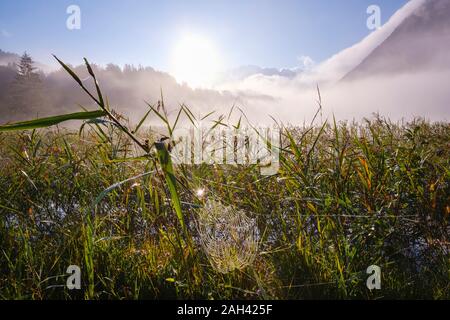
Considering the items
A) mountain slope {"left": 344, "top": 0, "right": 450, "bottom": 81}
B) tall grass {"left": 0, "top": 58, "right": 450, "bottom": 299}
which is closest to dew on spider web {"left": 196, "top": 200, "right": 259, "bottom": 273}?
tall grass {"left": 0, "top": 58, "right": 450, "bottom": 299}

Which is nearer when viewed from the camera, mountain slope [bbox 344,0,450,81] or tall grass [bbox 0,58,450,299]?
tall grass [bbox 0,58,450,299]

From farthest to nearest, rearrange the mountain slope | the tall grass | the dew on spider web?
the mountain slope < the dew on spider web < the tall grass

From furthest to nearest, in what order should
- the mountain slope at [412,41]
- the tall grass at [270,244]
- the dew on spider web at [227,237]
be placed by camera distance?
the mountain slope at [412,41] → the dew on spider web at [227,237] → the tall grass at [270,244]

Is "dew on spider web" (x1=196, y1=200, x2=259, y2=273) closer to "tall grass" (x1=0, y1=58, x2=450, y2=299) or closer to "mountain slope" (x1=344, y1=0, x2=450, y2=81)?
"tall grass" (x1=0, y1=58, x2=450, y2=299)

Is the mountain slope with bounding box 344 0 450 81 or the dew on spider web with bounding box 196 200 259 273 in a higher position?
the mountain slope with bounding box 344 0 450 81

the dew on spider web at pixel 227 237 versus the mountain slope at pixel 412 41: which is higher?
the mountain slope at pixel 412 41

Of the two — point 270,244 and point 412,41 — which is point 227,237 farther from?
point 412,41

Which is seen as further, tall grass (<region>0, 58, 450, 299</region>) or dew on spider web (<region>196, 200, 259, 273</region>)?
dew on spider web (<region>196, 200, 259, 273</region>)

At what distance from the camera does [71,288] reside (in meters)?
1.48

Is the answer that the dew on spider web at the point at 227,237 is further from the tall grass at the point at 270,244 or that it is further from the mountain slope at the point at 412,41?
the mountain slope at the point at 412,41

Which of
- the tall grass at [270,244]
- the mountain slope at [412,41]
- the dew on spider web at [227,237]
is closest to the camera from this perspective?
the tall grass at [270,244]

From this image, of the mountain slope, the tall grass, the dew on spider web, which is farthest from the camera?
the mountain slope

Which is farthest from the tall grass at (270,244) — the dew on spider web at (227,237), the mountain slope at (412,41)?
the mountain slope at (412,41)
